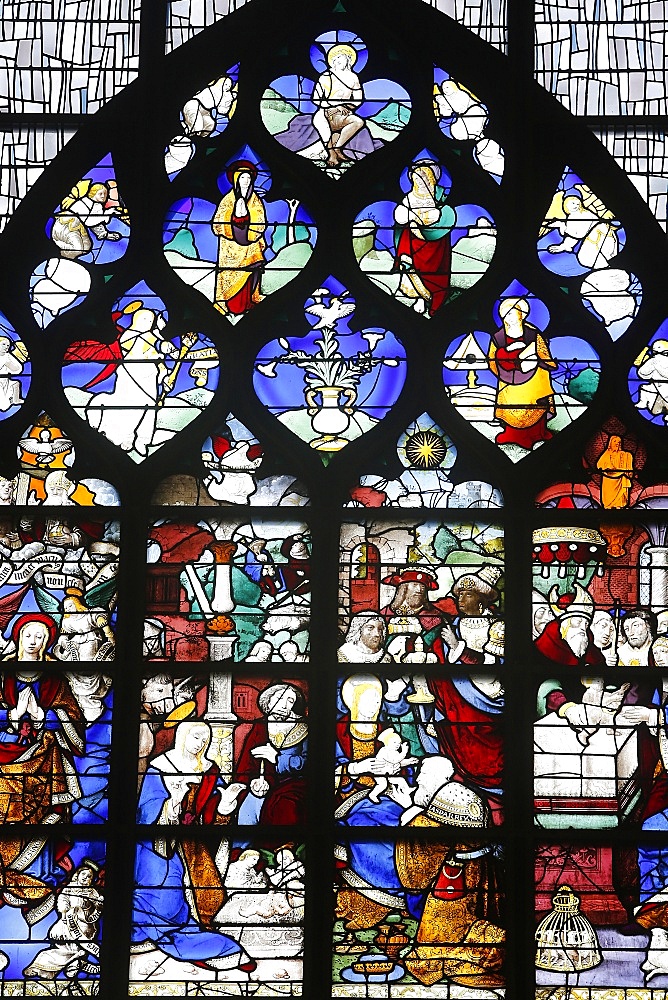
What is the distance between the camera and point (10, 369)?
7703mm

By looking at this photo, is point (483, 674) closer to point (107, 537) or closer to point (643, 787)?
point (643, 787)

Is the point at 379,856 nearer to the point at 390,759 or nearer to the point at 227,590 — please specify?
the point at 390,759

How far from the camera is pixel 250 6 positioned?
26.6 feet

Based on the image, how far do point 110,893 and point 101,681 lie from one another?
2.66ft

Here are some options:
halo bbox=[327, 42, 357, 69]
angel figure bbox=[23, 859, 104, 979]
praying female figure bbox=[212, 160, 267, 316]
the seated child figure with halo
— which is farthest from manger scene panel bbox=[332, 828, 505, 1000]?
halo bbox=[327, 42, 357, 69]

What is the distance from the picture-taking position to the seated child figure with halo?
282 inches

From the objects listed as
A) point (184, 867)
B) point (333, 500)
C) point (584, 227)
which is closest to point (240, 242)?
point (333, 500)

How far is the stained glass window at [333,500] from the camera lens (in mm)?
7066

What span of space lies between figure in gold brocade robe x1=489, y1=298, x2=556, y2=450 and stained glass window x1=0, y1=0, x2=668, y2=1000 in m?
0.02

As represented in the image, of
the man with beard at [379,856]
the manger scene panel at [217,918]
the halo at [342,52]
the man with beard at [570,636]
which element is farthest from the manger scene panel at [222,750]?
the halo at [342,52]

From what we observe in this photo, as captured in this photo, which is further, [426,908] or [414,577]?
[414,577]

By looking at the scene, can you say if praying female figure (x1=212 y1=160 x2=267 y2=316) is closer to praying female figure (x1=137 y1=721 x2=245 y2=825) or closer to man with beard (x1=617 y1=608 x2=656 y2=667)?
praying female figure (x1=137 y1=721 x2=245 y2=825)

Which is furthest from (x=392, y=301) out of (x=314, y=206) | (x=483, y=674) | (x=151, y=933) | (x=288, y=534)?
(x=151, y=933)

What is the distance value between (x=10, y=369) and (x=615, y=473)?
8.15 feet
